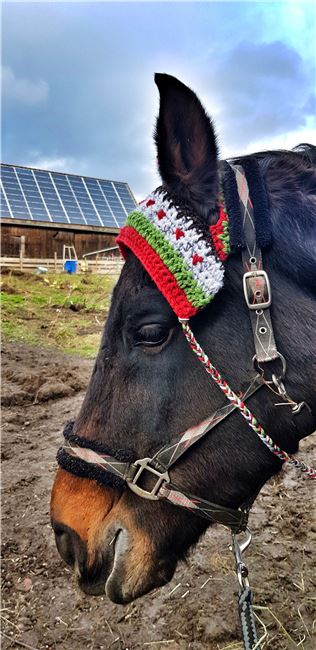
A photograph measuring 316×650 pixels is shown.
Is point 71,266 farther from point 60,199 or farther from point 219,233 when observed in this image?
point 219,233

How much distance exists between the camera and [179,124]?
4.92ft

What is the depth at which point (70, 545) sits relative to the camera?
169 centimetres

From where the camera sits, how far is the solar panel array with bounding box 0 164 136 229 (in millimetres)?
20797

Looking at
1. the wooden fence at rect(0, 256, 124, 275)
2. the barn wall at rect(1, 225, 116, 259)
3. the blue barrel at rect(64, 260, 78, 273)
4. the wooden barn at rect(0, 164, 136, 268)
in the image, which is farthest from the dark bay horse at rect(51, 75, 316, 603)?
the barn wall at rect(1, 225, 116, 259)

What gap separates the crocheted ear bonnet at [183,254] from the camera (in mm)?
1450

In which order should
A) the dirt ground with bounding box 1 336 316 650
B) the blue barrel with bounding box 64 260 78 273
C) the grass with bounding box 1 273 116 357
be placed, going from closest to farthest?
the dirt ground with bounding box 1 336 316 650, the grass with bounding box 1 273 116 357, the blue barrel with bounding box 64 260 78 273

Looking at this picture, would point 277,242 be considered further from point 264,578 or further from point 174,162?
point 264,578

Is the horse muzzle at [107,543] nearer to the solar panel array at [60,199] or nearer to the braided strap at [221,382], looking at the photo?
the braided strap at [221,382]

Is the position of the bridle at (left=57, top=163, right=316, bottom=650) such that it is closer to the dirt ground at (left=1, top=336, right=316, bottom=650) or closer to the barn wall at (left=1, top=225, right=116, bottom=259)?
the dirt ground at (left=1, top=336, right=316, bottom=650)

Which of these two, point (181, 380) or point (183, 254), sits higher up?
point (183, 254)

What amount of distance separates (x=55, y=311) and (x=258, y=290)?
10.4m

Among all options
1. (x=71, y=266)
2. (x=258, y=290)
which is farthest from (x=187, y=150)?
(x=71, y=266)

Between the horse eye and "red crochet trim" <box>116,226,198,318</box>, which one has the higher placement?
"red crochet trim" <box>116,226,198,318</box>

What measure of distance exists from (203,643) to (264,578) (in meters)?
0.75
